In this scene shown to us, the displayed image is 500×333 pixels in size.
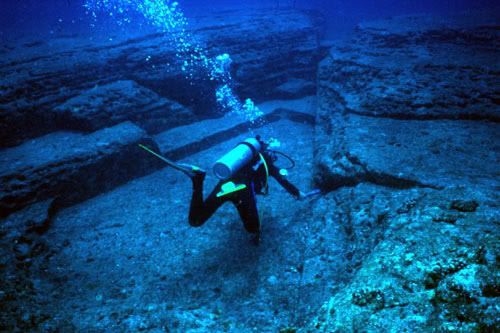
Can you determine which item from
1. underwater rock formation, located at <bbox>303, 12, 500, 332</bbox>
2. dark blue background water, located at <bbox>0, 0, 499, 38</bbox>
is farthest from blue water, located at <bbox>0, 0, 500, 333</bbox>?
dark blue background water, located at <bbox>0, 0, 499, 38</bbox>

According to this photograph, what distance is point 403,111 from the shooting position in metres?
5.43

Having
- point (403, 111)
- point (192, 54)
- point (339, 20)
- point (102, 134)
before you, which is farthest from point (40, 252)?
point (339, 20)

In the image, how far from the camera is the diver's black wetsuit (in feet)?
12.0

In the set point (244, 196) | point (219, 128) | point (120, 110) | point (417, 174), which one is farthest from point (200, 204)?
point (120, 110)

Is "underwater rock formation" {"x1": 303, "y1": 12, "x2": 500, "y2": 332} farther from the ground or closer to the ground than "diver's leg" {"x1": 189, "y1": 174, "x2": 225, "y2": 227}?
Answer: farther from the ground

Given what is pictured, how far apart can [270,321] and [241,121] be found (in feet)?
22.9

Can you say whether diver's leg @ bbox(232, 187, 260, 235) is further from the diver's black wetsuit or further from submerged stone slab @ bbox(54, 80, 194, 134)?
submerged stone slab @ bbox(54, 80, 194, 134)

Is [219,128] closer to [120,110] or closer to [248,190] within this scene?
[120,110]

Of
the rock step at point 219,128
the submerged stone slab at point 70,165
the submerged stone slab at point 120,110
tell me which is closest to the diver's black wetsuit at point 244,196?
the submerged stone slab at point 70,165

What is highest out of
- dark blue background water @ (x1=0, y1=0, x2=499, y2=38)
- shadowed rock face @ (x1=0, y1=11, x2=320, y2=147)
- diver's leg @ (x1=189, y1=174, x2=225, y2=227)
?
dark blue background water @ (x1=0, y1=0, x2=499, y2=38)

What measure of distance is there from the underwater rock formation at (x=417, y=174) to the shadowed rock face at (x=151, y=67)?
308 centimetres

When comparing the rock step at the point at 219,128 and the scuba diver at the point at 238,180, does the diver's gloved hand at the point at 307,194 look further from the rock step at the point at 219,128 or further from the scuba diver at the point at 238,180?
the rock step at the point at 219,128

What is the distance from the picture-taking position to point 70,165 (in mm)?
5734

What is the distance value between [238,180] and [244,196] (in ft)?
0.83
